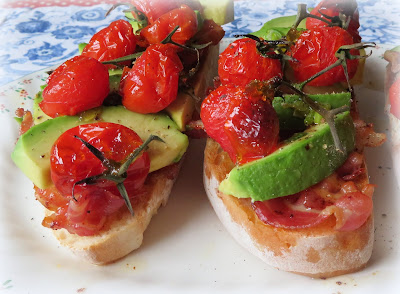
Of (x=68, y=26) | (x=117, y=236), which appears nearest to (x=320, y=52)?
(x=117, y=236)

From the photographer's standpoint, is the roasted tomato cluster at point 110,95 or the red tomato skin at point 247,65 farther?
the red tomato skin at point 247,65

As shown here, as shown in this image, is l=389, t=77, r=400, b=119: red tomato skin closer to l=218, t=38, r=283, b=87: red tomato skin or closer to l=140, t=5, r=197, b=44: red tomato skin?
l=218, t=38, r=283, b=87: red tomato skin

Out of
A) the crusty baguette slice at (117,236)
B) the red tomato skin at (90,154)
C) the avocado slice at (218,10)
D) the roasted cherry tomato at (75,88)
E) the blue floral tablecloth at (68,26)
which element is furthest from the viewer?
the blue floral tablecloth at (68,26)

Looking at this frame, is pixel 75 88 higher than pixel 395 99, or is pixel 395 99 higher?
pixel 75 88

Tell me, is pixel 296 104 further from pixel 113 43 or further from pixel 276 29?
pixel 113 43

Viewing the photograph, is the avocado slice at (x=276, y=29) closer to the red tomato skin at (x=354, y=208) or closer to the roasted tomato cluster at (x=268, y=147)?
the roasted tomato cluster at (x=268, y=147)

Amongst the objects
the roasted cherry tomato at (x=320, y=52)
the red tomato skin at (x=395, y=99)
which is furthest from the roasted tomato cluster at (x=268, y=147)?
the red tomato skin at (x=395, y=99)

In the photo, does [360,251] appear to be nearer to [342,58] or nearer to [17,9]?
[342,58]

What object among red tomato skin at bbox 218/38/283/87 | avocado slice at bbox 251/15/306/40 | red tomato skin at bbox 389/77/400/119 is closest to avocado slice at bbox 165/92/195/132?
red tomato skin at bbox 218/38/283/87
